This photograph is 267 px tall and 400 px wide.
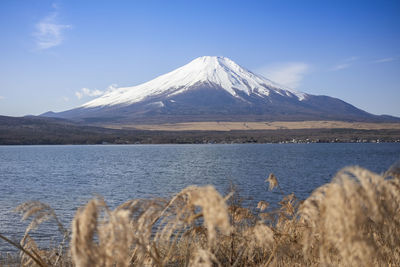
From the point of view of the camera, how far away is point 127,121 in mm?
179125

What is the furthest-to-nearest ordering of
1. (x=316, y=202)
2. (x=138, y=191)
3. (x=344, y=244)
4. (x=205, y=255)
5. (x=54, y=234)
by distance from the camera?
(x=138, y=191)
(x=54, y=234)
(x=316, y=202)
(x=205, y=255)
(x=344, y=244)

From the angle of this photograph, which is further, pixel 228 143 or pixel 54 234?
pixel 228 143

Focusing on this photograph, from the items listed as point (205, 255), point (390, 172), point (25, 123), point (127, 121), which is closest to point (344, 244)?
point (205, 255)

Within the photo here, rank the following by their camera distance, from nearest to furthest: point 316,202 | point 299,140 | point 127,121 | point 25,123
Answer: point 316,202 < point 299,140 < point 25,123 < point 127,121

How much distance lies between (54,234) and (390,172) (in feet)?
41.4

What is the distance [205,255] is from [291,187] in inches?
1031

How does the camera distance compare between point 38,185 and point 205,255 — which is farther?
point 38,185

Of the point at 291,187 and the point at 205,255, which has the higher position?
the point at 205,255

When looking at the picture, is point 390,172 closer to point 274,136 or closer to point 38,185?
point 38,185

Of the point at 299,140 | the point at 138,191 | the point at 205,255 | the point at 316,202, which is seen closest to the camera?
the point at 205,255

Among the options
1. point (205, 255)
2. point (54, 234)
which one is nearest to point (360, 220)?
point (205, 255)

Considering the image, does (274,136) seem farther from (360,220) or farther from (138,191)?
(360,220)

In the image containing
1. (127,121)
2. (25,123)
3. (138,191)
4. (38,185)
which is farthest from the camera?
(127,121)

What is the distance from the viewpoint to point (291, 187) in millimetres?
27375
